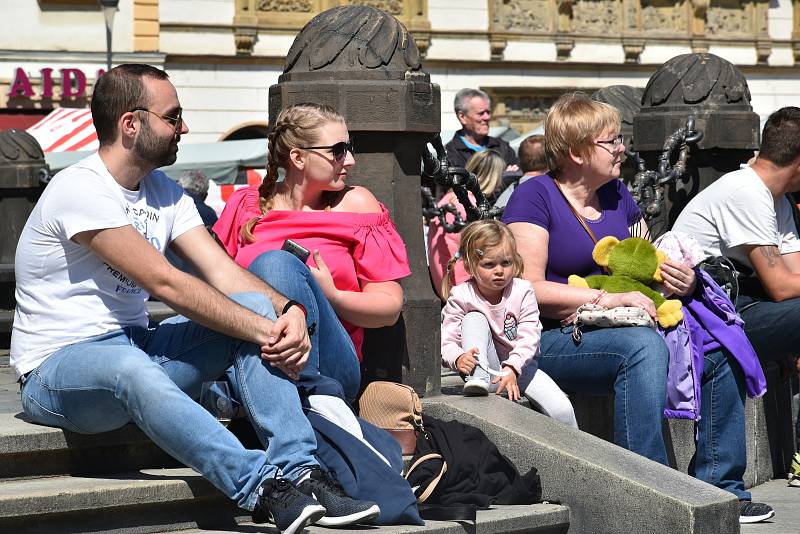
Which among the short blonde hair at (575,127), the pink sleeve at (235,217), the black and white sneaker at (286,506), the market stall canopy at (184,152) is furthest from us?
the market stall canopy at (184,152)

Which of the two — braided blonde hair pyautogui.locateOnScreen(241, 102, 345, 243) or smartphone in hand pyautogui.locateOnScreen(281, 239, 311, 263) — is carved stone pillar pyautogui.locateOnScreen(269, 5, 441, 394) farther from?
smartphone in hand pyautogui.locateOnScreen(281, 239, 311, 263)

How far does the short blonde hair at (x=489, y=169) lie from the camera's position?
9992 millimetres

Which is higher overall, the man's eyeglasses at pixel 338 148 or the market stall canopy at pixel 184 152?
the man's eyeglasses at pixel 338 148

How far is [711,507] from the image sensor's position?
521cm

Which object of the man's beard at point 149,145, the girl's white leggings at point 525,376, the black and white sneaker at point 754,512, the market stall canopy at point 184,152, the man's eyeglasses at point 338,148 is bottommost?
the black and white sneaker at point 754,512

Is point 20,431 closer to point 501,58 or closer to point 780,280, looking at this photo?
point 780,280

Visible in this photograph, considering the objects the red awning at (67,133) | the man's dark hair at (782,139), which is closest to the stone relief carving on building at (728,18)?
the red awning at (67,133)

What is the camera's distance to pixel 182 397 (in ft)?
14.9

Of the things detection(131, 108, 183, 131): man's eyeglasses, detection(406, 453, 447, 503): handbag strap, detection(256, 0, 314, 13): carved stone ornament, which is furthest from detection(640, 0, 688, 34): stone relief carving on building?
detection(131, 108, 183, 131): man's eyeglasses

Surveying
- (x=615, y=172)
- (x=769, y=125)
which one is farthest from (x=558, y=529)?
(x=769, y=125)

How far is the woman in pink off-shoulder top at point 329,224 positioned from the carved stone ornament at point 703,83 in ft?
10.2

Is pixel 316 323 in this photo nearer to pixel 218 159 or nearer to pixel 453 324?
pixel 453 324

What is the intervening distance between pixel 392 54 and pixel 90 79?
21857 mm

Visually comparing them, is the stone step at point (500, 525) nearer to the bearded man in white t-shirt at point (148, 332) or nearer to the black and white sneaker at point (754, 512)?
the bearded man in white t-shirt at point (148, 332)
